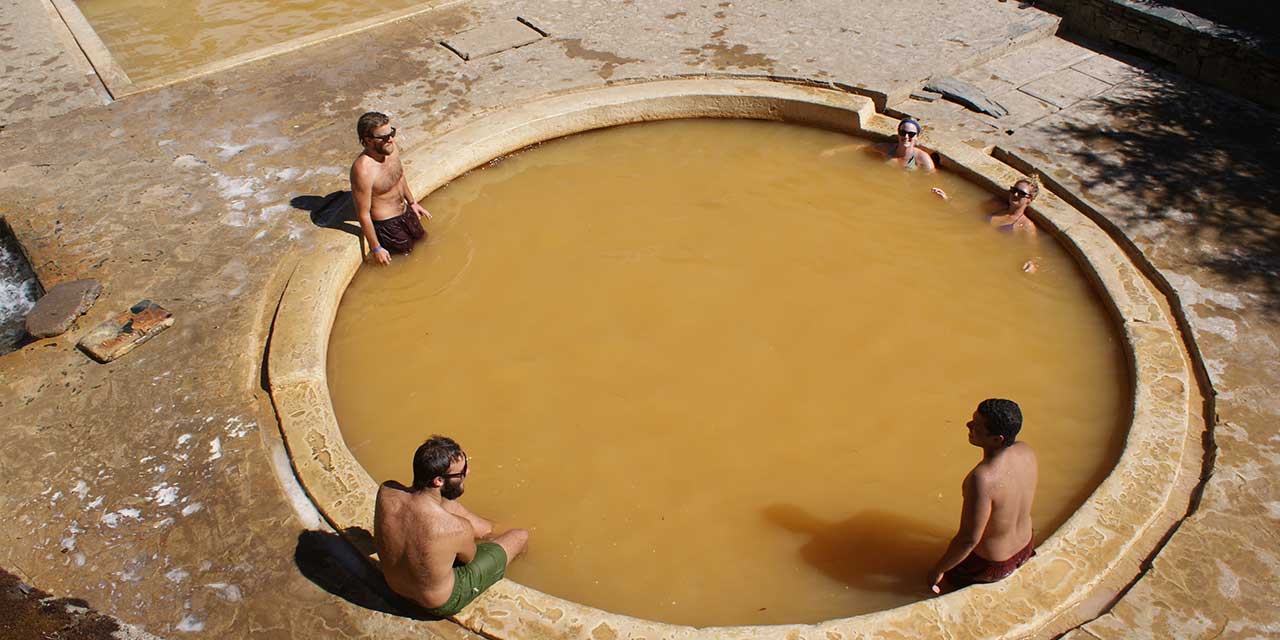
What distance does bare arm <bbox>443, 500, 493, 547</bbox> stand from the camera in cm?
410

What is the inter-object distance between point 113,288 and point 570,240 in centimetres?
321

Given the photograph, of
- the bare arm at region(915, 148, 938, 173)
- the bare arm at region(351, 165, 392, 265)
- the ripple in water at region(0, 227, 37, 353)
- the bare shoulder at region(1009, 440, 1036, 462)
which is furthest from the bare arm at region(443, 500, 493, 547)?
the bare arm at region(915, 148, 938, 173)

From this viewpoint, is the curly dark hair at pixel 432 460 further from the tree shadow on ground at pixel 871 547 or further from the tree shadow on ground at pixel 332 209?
the tree shadow on ground at pixel 332 209

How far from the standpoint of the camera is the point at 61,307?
5719mm

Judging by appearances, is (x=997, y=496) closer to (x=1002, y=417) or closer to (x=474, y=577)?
(x=1002, y=417)

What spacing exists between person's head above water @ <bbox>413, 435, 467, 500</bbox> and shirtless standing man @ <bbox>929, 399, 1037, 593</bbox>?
226 cm

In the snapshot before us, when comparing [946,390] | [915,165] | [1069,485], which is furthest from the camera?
[915,165]

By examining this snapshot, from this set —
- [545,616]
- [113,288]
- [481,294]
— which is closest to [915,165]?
[481,294]

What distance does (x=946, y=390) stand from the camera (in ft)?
17.9

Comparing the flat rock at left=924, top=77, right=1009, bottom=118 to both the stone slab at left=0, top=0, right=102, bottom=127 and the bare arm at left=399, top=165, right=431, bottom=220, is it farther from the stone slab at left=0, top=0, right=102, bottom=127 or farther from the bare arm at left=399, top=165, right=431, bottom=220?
the stone slab at left=0, top=0, right=102, bottom=127

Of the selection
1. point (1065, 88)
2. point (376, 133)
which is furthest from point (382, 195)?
point (1065, 88)

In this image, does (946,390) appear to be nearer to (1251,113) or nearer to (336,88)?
(1251,113)

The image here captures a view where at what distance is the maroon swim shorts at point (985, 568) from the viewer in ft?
13.1

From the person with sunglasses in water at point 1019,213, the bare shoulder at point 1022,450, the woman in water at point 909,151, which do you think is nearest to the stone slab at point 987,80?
the woman in water at point 909,151
